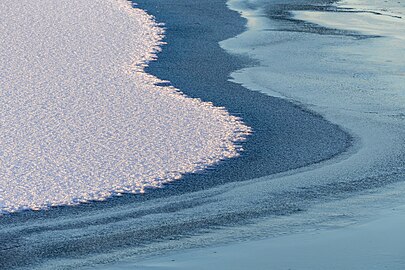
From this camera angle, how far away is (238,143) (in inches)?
281

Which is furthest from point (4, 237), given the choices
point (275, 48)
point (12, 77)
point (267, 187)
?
point (275, 48)

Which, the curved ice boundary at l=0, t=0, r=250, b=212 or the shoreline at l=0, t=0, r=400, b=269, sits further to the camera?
the curved ice boundary at l=0, t=0, r=250, b=212

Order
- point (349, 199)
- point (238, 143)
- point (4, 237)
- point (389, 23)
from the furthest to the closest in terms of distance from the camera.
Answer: point (389, 23) < point (238, 143) < point (349, 199) < point (4, 237)

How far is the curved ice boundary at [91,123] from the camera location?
600 cm

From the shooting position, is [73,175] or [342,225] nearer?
[342,225]

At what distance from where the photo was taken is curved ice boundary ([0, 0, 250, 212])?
6.00 m

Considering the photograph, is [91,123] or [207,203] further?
[91,123]

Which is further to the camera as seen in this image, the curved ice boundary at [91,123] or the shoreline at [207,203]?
the curved ice boundary at [91,123]

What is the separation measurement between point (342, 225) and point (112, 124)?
2.94 m

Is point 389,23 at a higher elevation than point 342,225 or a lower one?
higher

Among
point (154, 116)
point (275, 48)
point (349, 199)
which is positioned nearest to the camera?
point (349, 199)

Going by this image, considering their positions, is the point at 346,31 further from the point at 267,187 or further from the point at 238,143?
the point at 267,187

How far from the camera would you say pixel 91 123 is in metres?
7.54

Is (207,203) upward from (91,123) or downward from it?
downward
